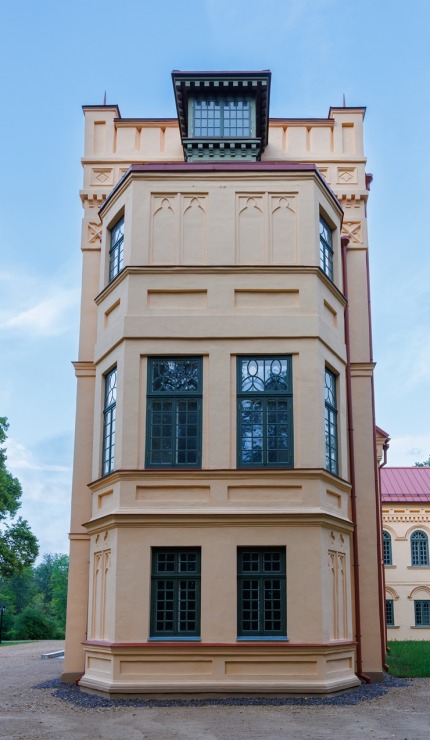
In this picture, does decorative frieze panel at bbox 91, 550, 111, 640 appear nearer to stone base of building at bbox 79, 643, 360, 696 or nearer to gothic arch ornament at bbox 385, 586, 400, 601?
stone base of building at bbox 79, 643, 360, 696

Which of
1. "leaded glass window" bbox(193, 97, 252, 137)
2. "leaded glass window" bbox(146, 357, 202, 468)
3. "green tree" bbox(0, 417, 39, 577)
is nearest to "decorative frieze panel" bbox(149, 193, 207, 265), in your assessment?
"leaded glass window" bbox(146, 357, 202, 468)

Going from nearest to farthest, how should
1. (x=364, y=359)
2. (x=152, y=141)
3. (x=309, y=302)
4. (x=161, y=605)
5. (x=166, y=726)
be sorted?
(x=166, y=726)
(x=161, y=605)
(x=309, y=302)
(x=364, y=359)
(x=152, y=141)

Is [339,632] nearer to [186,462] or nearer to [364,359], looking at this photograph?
[186,462]

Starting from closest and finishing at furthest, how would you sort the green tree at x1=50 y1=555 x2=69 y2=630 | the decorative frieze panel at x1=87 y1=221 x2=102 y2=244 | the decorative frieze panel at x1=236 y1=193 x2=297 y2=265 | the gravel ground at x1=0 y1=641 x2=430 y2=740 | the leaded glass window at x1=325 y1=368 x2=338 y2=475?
the gravel ground at x1=0 y1=641 x2=430 y2=740
the leaded glass window at x1=325 y1=368 x2=338 y2=475
the decorative frieze panel at x1=236 y1=193 x2=297 y2=265
the decorative frieze panel at x1=87 y1=221 x2=102 y2=244
the green tree at x1=50 y1=555 x2=69 y2=630

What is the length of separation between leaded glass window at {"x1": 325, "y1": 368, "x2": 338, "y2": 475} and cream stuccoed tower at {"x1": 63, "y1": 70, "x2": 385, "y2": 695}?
2.8 inches

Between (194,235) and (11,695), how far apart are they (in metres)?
10.1

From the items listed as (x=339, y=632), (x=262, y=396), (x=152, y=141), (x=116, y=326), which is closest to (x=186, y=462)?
(x=262, y=396)

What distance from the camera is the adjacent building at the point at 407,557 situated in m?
46.2

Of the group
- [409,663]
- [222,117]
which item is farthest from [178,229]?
[409,663]

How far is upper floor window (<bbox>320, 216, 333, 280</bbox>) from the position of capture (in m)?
19.2

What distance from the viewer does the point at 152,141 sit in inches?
858

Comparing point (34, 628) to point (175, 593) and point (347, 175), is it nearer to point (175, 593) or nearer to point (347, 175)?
point (175, 593)

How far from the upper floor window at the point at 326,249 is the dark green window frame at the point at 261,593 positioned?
6440 millimetres

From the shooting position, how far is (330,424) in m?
18.2
